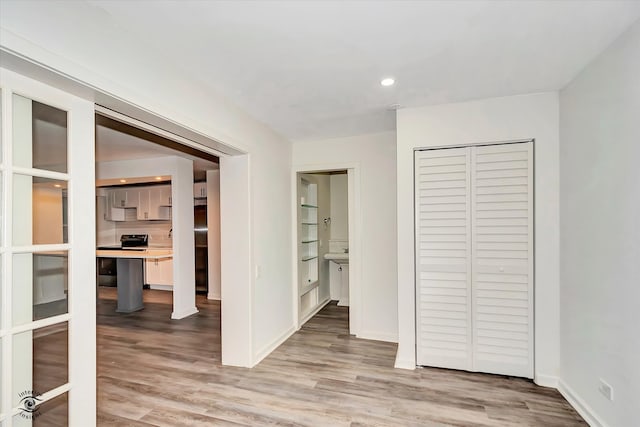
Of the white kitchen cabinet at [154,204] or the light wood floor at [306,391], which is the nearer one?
the light wood floor at [306,391]

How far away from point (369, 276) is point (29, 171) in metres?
3.32

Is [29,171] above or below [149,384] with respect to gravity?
above

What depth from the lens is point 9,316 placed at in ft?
4.68

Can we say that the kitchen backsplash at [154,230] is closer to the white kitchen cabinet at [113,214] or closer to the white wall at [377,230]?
the white kitchen cabinet at [113,214]

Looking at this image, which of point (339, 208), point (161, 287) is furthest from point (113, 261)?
point (339, 208)

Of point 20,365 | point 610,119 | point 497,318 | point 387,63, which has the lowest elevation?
point 497,318

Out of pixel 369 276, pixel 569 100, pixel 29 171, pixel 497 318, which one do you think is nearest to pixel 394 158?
pixel 369 276

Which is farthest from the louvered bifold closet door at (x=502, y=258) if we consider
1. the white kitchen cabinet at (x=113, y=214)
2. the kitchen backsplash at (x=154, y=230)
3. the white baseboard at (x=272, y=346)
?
the white kitchen cabinet at (x=113, y=214)

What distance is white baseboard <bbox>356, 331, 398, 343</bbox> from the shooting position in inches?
151

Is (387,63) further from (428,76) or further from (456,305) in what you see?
(456,305)

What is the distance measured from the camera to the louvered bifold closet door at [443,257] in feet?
9.70

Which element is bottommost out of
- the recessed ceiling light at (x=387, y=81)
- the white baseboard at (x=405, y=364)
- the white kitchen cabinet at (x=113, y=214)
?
the white baseboard at (x=405, y=364)

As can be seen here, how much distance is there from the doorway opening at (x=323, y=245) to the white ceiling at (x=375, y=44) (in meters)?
1.78

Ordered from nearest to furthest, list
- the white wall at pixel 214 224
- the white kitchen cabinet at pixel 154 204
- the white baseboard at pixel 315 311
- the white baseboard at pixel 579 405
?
the white baseboard at pixel 579 405 < the white baseboard at pixel 315 311 < the white wall at pixel 214 224 < the white kitchen cabinet at pixel 154 204
